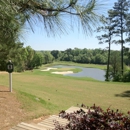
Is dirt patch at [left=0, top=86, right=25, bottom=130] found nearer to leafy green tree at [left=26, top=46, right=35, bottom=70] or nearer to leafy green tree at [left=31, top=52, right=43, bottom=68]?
leafy green tree at [left=26, top=46, right=35, bottom=70]

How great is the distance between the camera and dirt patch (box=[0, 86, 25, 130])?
Answer: 2955 mm

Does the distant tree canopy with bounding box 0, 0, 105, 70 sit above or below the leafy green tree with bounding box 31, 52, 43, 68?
above

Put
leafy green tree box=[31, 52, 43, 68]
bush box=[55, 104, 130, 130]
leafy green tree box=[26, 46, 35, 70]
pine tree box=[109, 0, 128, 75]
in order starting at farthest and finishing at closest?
leafy green tree box=[31, 52, 43, 68]
leafy green tree box=[26, 46, 35, 70]
pine tree box=[109, 0, 128, 75]
bush box=[55, 104, 130, 130]

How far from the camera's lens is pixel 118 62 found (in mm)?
17078

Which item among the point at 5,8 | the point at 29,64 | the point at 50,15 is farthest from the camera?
the point at 29,64

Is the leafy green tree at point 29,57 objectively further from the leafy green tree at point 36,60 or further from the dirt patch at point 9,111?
the dirt patch at point 9,111

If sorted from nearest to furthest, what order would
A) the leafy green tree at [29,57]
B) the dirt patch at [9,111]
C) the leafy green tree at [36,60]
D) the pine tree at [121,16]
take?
the dirt patch at [9,111] < the pine tree at [121,16] < the leafy green tree at [29,57] < the leafy green tree at [36,60]

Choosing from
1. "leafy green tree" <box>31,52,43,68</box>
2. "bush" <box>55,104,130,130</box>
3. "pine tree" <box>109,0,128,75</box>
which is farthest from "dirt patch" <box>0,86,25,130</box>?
"leafy green tree" <box>31,52,43,68</box>

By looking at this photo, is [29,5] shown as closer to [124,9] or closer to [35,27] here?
[35,27]

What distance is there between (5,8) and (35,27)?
48 cm

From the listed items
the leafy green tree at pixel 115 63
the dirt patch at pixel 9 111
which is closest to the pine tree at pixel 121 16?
the leafy green tree at pixel 115 63

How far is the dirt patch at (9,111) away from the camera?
2.96 m

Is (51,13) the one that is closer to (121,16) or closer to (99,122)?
(99,122)

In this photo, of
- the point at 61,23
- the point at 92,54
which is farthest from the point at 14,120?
the point at 92,54
